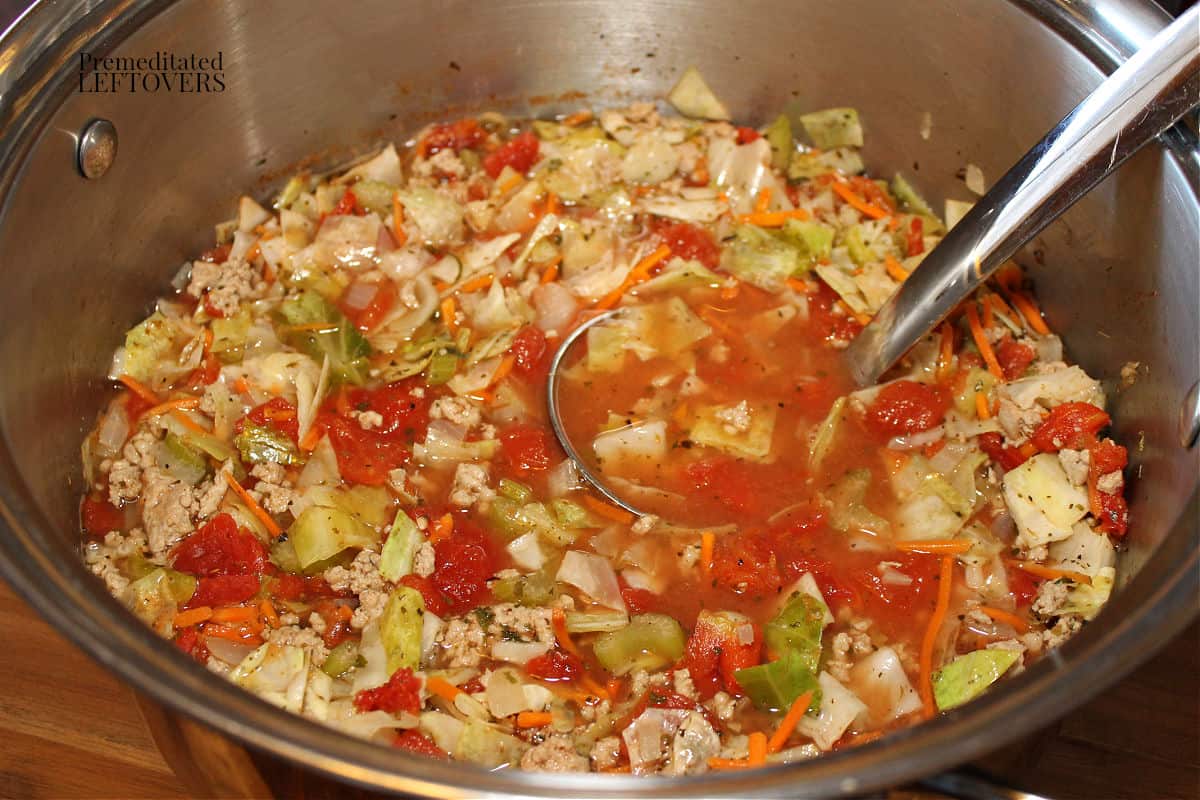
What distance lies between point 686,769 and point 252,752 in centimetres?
95

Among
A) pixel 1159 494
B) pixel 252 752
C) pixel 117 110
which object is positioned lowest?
pixel 1159 494

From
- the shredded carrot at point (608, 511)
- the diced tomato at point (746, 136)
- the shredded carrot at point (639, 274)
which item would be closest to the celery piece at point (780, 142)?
the diced tomato at point (746, 136)

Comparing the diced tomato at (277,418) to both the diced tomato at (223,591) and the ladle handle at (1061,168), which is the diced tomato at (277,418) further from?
the ladle handle at (1061,168)

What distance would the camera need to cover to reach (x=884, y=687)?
258cm

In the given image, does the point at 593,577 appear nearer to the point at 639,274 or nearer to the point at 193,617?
the point at 193,617

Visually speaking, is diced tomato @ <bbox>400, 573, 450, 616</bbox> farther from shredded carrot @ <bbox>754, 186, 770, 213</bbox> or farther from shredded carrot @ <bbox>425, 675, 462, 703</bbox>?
shredded carrot @ <bbox>754, 186, 770, 213</bbox>

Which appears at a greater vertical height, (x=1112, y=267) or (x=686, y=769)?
(x=1112, y=267)

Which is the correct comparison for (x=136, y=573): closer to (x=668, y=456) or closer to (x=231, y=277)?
(x=231, y=277)

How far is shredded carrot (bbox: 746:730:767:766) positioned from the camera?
2375mm

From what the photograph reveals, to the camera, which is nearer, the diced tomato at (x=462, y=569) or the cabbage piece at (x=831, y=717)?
the cabbage piece at (x=831, y=717)

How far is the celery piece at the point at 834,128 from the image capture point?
3.70 m

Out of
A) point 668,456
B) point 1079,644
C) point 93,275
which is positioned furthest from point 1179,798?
point 93,275

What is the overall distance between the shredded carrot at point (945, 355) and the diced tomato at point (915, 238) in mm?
339

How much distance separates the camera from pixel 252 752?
1.82 metres
